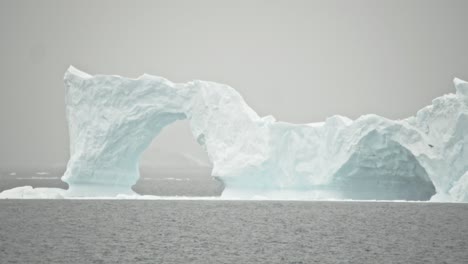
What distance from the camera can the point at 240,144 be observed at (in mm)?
34750

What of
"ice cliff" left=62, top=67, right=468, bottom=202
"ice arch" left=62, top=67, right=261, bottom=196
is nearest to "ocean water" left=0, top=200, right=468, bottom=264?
"ice cliff" left=62, top=67, right=468, bottom=202

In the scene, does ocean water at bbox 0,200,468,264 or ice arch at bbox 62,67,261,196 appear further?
ice arch at bbox 62,67,261,196

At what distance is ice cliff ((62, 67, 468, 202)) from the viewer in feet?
109

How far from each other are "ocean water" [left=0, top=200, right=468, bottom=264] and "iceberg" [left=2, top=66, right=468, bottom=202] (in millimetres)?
1152

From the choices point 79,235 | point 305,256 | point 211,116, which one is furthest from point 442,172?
point 79,235

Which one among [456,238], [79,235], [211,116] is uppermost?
[211,116]

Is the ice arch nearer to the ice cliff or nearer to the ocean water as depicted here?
the ice cliff

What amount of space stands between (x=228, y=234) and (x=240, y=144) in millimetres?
9825

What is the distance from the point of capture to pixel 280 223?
28953 millimetres

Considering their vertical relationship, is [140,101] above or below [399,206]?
above

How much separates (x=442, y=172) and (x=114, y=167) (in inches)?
589

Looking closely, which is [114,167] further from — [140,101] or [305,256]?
[305,256]

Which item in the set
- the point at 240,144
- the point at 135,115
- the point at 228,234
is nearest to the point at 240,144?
the point at 240,144

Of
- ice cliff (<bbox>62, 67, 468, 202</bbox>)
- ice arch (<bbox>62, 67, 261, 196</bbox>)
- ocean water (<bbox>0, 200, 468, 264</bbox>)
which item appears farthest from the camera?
ice arch (<bbox>62, 67, 261, 196</bbox>)
